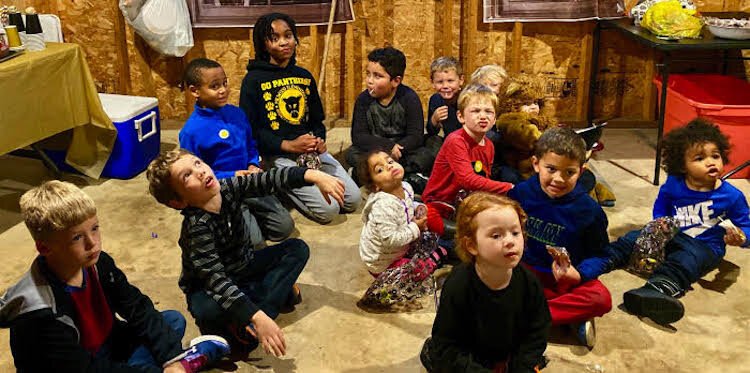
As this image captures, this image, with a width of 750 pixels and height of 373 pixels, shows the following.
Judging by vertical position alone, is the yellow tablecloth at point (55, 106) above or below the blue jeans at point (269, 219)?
above

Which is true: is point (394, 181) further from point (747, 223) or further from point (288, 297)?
point (747, 223)

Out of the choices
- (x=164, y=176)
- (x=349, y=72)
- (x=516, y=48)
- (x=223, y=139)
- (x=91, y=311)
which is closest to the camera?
(x=91, y=311)

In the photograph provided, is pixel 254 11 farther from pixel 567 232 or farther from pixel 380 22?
pixel 567 232

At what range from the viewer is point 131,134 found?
490 cm

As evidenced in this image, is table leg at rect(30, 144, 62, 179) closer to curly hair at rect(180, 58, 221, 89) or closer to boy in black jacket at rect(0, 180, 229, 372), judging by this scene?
curly hair at rect(180, 58, 221, 89)

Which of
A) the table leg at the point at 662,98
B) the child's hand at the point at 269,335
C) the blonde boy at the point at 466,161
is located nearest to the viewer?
the child's hand at the point at 269,335

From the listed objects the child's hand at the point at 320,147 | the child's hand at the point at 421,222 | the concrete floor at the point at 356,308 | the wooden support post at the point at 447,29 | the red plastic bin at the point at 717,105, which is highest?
the wooden support post at the point at 447,29

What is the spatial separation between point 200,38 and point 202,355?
348 cm

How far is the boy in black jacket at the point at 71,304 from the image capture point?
7.51 feet

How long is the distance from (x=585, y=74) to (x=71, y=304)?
4.36 m

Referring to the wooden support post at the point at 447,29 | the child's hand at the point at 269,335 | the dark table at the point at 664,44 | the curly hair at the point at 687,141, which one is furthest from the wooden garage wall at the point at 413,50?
the child's hand at the point at 269,335

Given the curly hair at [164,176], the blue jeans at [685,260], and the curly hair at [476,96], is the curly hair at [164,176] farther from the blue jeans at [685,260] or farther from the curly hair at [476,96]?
the blue jeans at [685,260]

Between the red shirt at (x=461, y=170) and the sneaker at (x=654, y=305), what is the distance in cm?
75

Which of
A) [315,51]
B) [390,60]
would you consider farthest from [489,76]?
[315,51]
